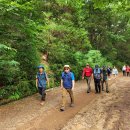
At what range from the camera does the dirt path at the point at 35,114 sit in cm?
973

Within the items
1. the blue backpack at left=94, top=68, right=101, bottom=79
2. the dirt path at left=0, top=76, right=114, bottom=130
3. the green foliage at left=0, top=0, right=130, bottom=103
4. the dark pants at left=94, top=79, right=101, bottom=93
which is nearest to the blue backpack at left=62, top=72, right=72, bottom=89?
the dirt path at left=0, top=76, right=114, bottom=130

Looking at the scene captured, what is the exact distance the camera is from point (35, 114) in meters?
11.3

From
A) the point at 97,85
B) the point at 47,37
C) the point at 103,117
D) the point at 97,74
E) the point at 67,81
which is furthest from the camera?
the point at 47,37

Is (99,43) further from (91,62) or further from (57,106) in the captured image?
(57,106)

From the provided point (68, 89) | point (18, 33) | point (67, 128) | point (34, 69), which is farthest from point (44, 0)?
point (67, 128)

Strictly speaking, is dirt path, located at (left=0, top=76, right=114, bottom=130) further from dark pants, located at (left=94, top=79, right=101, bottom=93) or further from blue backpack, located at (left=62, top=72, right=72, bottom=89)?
dark pants, located at (left=94, top=79, right=101, bottom=93)

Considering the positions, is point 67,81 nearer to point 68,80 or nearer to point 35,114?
point 68,80

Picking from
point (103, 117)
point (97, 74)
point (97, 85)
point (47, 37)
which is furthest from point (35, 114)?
point (47, 37)

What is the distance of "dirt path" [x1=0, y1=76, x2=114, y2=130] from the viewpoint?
9.73m

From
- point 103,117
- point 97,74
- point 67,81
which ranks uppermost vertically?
point 97,74

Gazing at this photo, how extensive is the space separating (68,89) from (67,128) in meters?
3.57

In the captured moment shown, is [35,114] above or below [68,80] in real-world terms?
below

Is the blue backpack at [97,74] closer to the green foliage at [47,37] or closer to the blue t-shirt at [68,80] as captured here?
the green foliage at [47,37]

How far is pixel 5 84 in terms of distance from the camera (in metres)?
14.2
